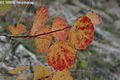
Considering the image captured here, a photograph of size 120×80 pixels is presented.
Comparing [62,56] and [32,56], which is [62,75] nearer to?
[62,56]

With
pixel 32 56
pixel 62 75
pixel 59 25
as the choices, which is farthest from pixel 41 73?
pixel 32 56

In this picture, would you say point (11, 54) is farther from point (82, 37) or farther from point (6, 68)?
point (82, 37)

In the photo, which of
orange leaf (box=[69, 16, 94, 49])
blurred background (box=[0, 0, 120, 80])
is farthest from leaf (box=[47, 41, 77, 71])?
blurred background (box=[0, 0, 120, 80])

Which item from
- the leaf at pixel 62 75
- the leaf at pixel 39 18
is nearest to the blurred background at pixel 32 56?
the leaf at pixel 39 18

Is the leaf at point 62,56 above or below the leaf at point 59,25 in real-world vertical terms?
below

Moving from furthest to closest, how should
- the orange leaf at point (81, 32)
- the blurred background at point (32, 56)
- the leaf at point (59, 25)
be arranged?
the blurred background at point (32, 56) < the leaf at point (59, 25) < the orange leaf at point (81, 32)

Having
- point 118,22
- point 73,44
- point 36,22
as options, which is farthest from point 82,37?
point 118,22

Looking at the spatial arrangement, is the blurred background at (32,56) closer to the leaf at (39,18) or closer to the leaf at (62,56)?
the leaf at (39,18)
